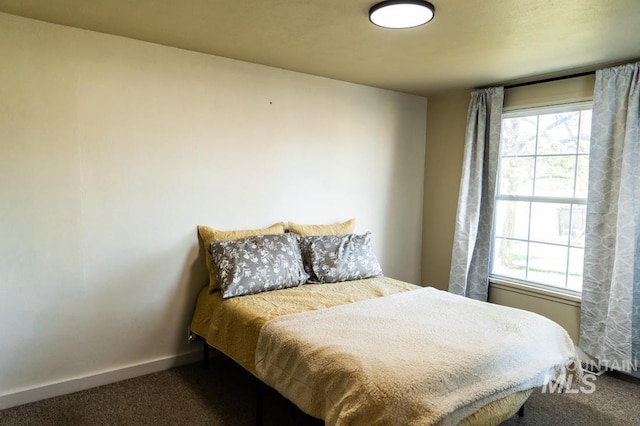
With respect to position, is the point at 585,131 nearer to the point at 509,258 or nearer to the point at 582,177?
the point at 582,177

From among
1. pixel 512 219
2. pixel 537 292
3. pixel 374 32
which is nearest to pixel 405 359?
pixel 374 32

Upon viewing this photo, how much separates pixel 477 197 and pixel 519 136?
0.64m

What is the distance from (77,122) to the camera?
8.25 feet

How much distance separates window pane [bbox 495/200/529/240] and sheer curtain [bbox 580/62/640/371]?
1.94 feet

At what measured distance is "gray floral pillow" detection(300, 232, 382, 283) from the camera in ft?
10.2

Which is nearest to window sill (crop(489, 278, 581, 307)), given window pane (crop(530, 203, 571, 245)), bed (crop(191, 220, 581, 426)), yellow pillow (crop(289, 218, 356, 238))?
window pane (crop(530, 203, 571, 245))

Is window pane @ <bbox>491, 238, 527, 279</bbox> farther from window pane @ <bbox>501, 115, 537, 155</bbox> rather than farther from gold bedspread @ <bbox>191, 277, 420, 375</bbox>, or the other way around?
gold bedspread @ <bbox>191, 277, 420, 375</bbox>

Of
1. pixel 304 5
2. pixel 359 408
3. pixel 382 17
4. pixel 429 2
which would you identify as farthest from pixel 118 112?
pixel 359 408

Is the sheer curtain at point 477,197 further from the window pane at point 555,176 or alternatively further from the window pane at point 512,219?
the window pane at point 555,176

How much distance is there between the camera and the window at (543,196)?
3.27 metres

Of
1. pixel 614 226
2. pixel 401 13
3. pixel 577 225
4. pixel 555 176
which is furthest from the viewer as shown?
pixel 555 176

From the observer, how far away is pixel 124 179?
2682 millimetres

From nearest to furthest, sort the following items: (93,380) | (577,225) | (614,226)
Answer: (93,380), (614,226), (577,225)

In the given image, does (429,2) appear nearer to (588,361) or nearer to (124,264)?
(124,264)
